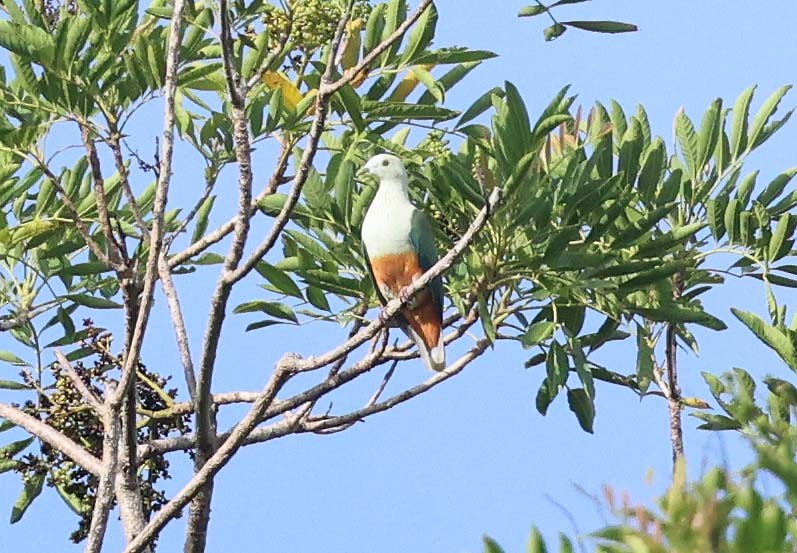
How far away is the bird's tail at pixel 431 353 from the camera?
492 centimetres

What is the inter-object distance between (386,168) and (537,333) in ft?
4.85

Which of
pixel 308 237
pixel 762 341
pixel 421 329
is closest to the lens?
pixel 762 341

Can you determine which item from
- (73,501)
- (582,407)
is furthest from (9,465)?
(582,407)

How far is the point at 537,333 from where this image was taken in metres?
4.21

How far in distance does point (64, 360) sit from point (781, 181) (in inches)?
103

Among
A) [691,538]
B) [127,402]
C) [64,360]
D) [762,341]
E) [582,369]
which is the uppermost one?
[64,360]

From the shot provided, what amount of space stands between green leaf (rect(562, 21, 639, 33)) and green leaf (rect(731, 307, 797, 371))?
2.94ft

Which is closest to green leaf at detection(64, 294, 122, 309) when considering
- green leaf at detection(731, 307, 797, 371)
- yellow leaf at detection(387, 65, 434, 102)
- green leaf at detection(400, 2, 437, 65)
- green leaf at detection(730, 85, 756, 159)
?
yellow leaf at detection(387, 65, 434, 102)

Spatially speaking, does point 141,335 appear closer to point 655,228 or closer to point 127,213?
point 127,213

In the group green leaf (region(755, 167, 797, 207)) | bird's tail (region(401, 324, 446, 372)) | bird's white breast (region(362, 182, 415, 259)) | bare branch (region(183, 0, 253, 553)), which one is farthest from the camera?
bird's white breast (region(362, 182, 415, 259))

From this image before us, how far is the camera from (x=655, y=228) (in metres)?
4.72

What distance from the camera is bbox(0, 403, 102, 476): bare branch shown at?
4.51 metres

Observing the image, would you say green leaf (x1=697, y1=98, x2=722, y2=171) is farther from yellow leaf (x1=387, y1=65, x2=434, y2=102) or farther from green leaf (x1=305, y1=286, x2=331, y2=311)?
green leaf (x1=305, y1=286, x2=331, y2=311)

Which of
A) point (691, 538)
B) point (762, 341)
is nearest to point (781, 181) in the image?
point (762, 341)
